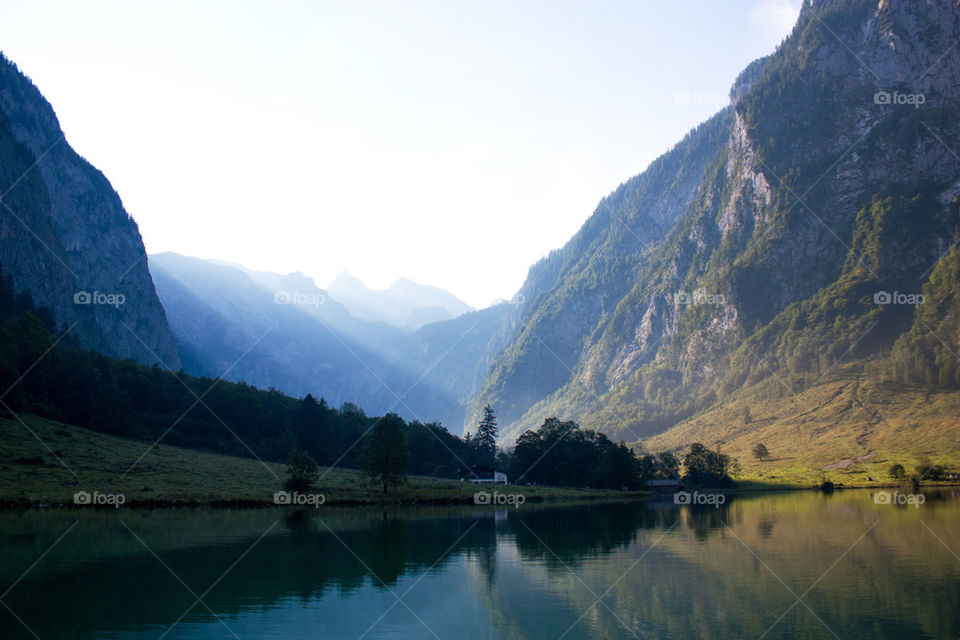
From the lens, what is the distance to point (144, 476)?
8212cm

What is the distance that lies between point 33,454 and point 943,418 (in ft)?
653

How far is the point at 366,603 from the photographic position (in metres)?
28.5

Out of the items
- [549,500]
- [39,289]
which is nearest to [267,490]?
[549,500]

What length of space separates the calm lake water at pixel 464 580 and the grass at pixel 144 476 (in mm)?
13310

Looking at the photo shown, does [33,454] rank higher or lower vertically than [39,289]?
lower

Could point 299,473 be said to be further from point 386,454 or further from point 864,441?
point 864,441

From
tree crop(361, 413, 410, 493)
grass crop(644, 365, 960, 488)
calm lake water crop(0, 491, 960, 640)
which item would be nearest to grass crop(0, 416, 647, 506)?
tree crop(361, 413, 410, 493)

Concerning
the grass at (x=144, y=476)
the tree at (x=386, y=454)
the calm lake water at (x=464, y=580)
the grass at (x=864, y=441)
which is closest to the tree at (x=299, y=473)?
the grass at (x=144, y=476)

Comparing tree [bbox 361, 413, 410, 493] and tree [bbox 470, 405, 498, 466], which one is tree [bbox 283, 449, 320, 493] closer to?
tree [bbox 361, 413, 410, 493]

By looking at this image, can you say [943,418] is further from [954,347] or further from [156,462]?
[156,462]

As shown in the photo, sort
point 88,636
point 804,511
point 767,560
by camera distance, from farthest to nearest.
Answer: point 804,511 < point 767,560 < point 88,636

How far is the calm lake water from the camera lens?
→ 79.0 feet

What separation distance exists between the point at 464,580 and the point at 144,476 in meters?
64.0

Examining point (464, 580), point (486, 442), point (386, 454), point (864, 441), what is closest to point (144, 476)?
point (386, 454)
